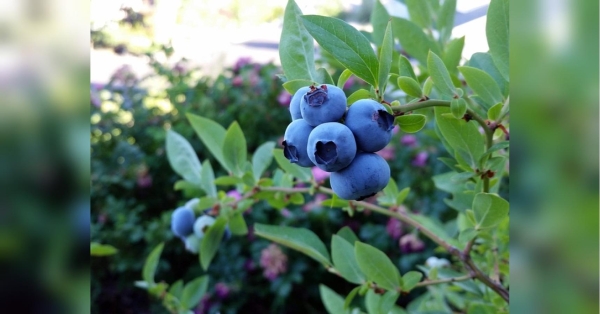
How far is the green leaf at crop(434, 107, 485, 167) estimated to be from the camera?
54 centimetres

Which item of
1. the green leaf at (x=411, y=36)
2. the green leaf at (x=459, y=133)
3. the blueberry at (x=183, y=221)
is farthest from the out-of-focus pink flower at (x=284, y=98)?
the green leaf at (x=459, y=133)

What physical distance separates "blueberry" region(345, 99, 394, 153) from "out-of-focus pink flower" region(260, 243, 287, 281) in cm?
172

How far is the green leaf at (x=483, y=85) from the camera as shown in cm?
57

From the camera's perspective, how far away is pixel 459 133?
1.80 ft

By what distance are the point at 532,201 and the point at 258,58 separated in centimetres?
253

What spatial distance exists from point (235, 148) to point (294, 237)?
153 millimetres

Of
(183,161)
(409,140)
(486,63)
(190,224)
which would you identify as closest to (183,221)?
(190,224)

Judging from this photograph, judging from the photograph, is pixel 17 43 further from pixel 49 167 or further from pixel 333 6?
pixel 333 6

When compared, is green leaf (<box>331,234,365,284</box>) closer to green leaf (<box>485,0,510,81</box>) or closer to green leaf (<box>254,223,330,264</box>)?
green leaf (<box>254,223,330,264</box>)

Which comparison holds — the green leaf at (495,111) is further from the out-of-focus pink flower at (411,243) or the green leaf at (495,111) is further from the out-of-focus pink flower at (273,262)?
the out-of-focus pink flower at (273,262)

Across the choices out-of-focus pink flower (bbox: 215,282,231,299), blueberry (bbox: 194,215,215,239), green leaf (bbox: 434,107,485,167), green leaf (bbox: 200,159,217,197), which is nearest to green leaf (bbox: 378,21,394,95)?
green leaf (bbox: 434,107,485,167)

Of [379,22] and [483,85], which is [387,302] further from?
[379,22]

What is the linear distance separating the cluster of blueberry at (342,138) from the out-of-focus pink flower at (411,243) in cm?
149

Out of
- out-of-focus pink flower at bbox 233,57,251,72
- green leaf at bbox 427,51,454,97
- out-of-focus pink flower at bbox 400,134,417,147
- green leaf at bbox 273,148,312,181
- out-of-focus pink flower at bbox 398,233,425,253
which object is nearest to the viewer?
green leaf at bbox 427,51,454,97
